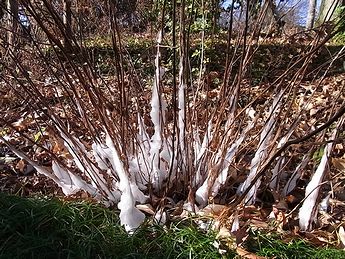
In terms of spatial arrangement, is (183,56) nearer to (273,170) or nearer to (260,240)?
(273,170)

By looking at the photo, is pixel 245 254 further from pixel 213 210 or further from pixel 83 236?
pixel 83 236

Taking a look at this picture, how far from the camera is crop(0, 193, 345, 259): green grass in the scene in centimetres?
199

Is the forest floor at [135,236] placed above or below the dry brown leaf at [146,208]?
below

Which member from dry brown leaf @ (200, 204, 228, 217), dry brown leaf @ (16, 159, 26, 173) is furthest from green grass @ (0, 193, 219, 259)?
dry brown leaf @ (16, 159, 26, 173)

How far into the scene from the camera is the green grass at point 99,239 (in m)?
1.99

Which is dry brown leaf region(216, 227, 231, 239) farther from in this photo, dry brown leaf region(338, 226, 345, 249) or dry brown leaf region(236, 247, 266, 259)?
dry brown leaf region(338, 226, 345, 249)

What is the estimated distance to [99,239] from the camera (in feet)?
6.77

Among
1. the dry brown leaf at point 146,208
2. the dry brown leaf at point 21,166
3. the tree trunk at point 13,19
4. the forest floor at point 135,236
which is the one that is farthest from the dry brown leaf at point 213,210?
the dry brown leaf at point 21,166

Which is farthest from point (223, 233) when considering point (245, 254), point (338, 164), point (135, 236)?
point (338, 164)

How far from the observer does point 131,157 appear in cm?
242

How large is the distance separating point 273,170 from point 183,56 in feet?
2.67

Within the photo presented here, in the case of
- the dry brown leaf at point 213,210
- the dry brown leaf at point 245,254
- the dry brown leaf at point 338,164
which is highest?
the dry brown leaf at point 338,164

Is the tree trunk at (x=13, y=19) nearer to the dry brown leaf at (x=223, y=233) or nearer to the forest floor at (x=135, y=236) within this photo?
the forest floor at (x=135, y=236)

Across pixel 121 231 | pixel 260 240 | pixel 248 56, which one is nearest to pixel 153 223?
pixel 121 231
